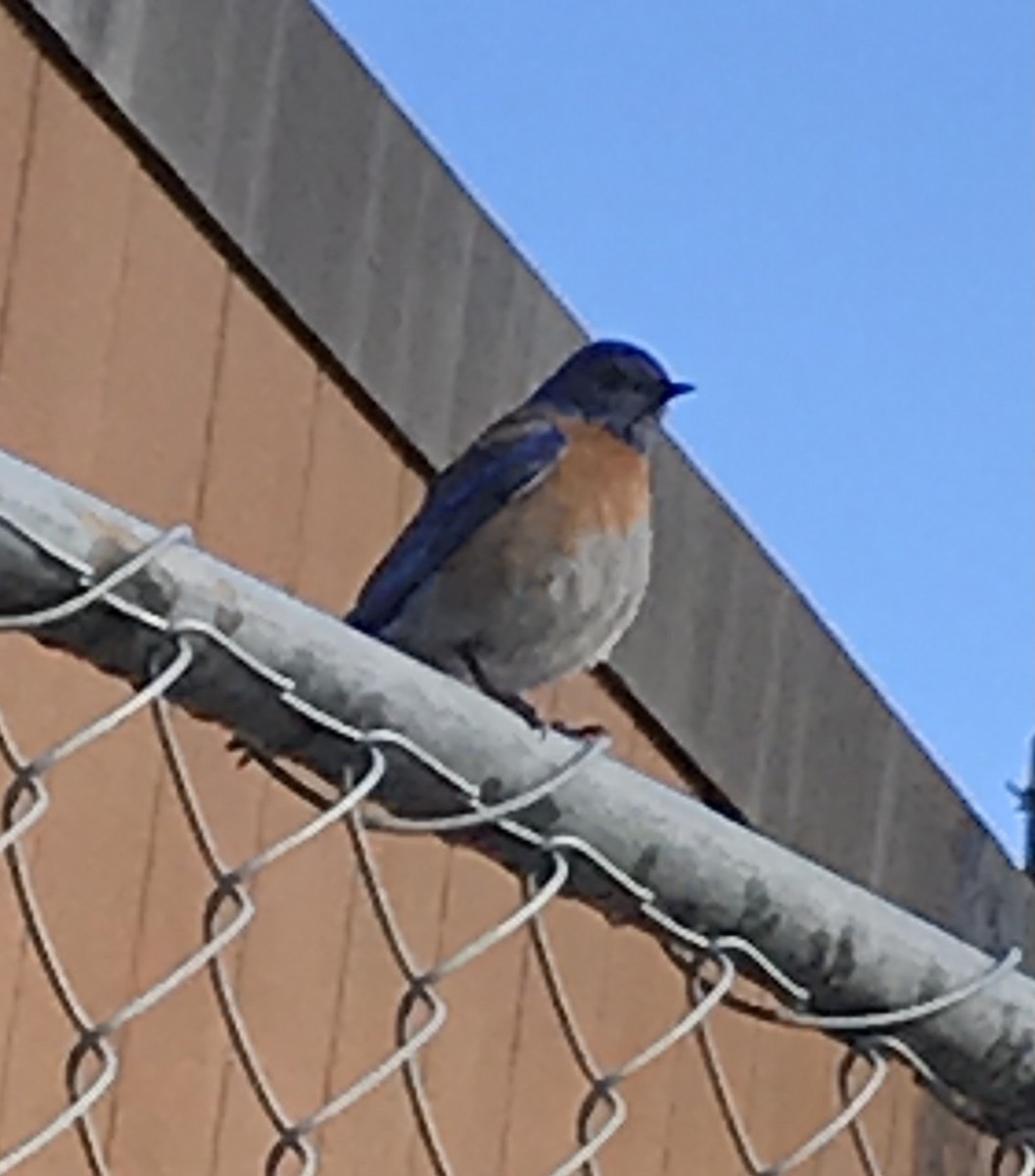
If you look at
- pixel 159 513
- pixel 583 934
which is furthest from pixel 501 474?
pixel 583 934

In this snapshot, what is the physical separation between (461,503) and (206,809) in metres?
0.46

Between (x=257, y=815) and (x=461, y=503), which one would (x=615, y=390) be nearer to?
(x=461, y=503)

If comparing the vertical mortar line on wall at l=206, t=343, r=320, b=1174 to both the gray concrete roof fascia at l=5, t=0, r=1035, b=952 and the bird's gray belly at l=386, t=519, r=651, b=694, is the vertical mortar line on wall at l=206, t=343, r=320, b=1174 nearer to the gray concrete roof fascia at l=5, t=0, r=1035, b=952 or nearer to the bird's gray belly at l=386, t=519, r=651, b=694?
the gray concrete roof fascia at l=5, t=0, r=1035, b=952

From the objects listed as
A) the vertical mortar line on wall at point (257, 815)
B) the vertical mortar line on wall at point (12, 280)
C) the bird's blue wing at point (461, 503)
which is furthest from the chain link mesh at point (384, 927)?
the vertical mortar line on wall at point (257, 815)

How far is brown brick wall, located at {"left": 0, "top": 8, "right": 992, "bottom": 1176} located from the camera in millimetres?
3154

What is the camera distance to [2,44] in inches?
122

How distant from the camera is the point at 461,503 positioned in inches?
125

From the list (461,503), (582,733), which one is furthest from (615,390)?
(582,733)

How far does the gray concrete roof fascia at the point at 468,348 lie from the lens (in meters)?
3.29

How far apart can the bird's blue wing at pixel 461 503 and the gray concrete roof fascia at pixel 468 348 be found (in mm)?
277

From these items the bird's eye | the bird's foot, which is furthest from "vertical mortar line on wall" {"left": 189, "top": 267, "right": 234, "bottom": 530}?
the bird's foot

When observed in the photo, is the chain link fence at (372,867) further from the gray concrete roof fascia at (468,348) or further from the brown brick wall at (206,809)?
the gray concrete roof fascia at (468,348)

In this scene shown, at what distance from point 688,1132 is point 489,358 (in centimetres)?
109

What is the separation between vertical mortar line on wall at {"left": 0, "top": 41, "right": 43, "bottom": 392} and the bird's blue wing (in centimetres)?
45
